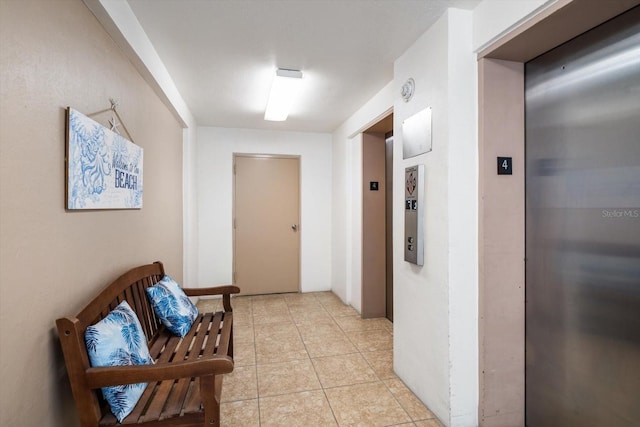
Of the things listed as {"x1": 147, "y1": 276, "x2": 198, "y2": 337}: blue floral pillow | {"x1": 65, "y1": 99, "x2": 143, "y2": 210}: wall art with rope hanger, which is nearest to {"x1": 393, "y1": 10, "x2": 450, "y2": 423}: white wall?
{"x1": 147, "y1": 276, "x2": 198, "y2": 337}: blue floral pillow

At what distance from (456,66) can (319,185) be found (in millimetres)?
3214

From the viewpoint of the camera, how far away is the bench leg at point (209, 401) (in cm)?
135

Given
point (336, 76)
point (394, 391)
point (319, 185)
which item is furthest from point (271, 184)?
point (394, 391)

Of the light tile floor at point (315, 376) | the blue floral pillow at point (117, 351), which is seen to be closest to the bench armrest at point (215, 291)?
the light tile floor at point (315, 376)

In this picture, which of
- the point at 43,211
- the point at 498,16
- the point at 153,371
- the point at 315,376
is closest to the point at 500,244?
the point at 498,16

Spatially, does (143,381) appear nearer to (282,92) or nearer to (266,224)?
(282,92)

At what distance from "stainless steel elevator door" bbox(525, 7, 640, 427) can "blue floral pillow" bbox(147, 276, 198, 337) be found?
2210mm

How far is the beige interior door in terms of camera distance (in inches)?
187

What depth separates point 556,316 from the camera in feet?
5.60

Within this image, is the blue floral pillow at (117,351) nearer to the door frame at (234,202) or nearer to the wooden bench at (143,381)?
the wooden bench at (143,381)

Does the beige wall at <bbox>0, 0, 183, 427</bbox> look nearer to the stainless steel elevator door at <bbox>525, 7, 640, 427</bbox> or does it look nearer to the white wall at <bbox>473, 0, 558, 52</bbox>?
the white wall at <bbox>473, 0, 558, 52</bbox>

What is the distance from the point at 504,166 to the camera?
6.00 ft

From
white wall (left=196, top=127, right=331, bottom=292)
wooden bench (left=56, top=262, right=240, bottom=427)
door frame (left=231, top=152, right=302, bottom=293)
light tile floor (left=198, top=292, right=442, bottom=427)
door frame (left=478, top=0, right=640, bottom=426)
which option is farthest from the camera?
door frame (left=231, top=152, right=302, bottom=293)

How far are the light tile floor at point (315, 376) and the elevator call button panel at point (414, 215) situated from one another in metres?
1.00
